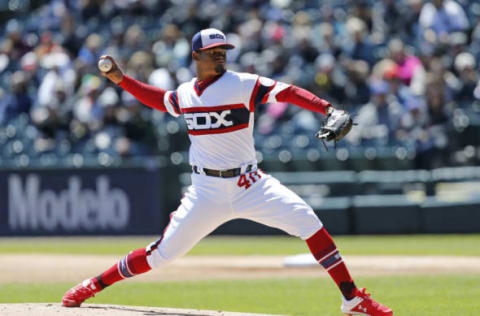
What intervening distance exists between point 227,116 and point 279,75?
29.3 ft

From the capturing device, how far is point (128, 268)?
6.46 m

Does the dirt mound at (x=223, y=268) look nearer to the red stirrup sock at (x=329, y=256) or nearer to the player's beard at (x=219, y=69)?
the red stirrup sock at (x=329, y=256)

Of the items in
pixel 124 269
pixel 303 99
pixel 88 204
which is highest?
pixel 303 99

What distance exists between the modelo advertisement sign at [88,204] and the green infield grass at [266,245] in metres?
0.21

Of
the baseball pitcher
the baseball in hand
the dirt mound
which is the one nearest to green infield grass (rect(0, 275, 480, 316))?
the dirt mound

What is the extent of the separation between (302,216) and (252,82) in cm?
95

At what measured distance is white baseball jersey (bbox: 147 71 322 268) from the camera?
6.11 m

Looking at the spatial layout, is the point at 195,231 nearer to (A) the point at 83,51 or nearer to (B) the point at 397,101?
(B) the point at 397,101

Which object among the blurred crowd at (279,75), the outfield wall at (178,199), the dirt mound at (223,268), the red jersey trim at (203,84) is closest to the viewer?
the red jersey trim at (203,84)

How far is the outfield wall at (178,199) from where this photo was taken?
1364cm

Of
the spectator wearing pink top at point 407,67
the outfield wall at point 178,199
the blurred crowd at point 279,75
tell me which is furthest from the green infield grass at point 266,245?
the spectator wearing pink top at point 407,67

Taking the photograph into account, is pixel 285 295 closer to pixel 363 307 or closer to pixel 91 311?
pixel 363 307

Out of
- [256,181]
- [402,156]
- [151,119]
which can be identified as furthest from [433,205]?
[256,181]

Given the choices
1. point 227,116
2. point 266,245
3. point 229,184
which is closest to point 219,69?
point 227,116
